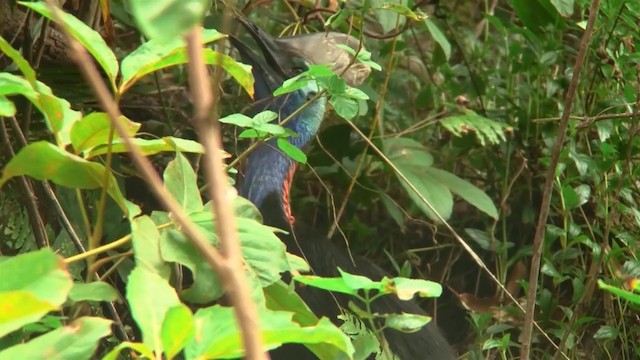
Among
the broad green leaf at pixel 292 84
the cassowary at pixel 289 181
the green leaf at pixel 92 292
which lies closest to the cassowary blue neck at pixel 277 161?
the cassowary at pixel 289 181

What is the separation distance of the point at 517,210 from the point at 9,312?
8.84 ft

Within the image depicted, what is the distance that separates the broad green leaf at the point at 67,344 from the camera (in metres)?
0.93

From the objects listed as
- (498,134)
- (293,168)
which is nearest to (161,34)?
(293,168)

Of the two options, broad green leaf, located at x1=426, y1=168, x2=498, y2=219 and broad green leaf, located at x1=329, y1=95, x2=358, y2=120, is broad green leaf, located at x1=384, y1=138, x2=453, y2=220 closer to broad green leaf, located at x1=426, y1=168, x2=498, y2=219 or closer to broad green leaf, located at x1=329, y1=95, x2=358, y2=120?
broad green leaf, located at x1=426, y1=168, x2=498, y2=219

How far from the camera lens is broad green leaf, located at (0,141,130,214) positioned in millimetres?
1148

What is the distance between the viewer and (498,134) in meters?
3.16

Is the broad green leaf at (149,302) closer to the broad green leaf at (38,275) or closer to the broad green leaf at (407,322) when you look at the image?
the broad green leaf at (38,275)

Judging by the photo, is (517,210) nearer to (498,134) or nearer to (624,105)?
(498,134)

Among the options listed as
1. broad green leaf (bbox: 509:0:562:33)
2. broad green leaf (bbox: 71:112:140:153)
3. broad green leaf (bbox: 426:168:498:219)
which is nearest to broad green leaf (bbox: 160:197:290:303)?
broad green leaf (bbox: 71:112:140:153)

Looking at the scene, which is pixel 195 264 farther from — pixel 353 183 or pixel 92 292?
pixel 353 183

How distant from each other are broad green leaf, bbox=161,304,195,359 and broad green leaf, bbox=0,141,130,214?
13.7 inches

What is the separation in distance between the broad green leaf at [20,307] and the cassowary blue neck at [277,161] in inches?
77.9

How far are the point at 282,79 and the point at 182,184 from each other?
1.66m

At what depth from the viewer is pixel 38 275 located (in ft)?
3.01
